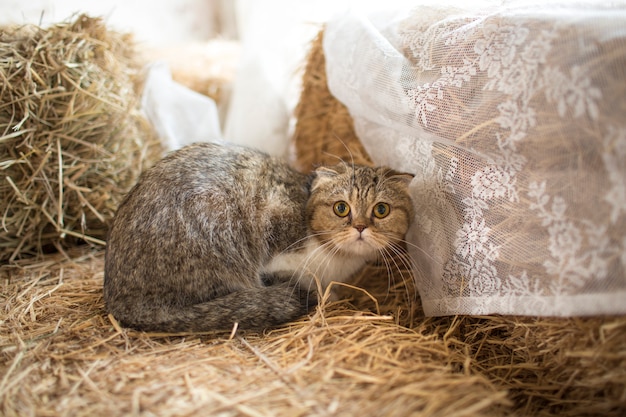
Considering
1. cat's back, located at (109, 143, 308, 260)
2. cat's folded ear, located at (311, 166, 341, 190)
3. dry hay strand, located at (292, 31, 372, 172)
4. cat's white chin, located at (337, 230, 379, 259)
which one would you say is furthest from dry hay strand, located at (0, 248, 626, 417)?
dry hay strand, located at (292, 31, 372, 172)

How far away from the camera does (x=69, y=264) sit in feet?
10.4

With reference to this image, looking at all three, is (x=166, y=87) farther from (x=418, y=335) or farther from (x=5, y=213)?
(x=418, y=335)

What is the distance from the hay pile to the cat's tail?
0.05 metres

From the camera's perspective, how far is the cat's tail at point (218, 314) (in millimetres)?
2254

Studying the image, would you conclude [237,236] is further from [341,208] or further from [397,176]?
[397,176]

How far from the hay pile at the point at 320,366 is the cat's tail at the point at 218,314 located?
5cm

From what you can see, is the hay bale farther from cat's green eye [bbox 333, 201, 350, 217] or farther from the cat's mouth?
cat's green eye [bbox 333, 201, 350, 217]

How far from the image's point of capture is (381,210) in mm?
2604

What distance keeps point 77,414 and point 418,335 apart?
1516 mm

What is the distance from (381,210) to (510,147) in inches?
32.4

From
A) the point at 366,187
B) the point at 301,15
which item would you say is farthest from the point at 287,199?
the point at 301,15

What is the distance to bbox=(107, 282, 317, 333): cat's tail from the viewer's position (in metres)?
2.25

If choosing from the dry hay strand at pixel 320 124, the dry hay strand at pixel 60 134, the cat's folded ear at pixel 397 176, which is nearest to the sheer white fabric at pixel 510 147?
the cat's folded ear at pixel 397 176

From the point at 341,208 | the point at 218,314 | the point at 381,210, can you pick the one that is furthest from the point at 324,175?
the point at 218,314
